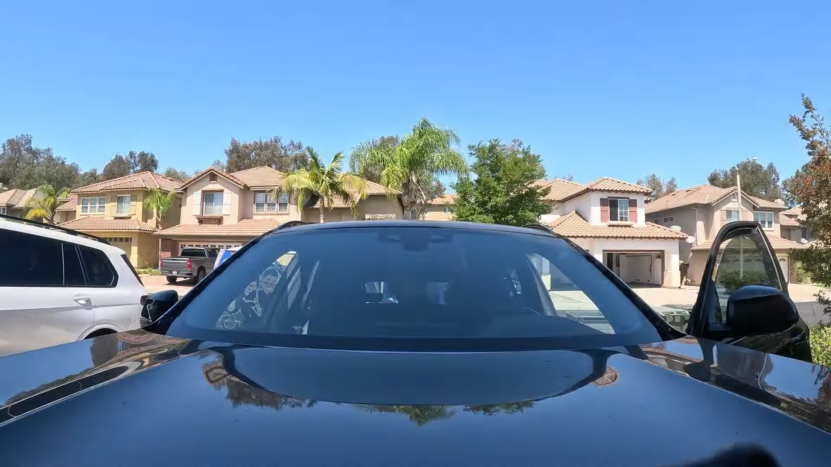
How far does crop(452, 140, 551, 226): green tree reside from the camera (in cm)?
2627

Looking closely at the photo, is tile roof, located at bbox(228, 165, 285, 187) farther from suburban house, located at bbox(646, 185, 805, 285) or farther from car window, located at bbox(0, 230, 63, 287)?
car window, located at bbox(0, 230, 63, 287)

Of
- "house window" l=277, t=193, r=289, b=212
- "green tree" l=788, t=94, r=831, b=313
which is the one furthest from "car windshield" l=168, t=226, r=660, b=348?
"house window" l=277, t=193, r=289, b=212

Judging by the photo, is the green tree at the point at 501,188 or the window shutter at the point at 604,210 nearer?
the green tree at the point at 501,188

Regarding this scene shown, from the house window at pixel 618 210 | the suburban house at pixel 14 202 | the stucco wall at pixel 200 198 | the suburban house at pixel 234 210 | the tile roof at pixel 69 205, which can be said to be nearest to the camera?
the suburban house at pixel 234 210

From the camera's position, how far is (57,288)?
A: 17.7 ft

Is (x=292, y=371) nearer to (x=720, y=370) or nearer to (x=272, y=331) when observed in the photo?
(x=272, y=331)

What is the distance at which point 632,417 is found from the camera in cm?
123

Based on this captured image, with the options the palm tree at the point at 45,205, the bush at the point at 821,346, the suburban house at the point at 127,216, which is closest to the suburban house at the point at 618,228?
the bush at the point at 821,346

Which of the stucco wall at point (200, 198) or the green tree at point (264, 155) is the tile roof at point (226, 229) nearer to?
the stucco wall at point (200, 198)

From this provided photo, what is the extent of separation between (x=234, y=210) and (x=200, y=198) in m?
2.76

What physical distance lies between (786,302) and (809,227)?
889 centimetres

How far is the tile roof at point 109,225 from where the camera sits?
3853 centimetres

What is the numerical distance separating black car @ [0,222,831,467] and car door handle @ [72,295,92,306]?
A: 3.64 meters

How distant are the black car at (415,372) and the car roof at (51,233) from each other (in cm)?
374
